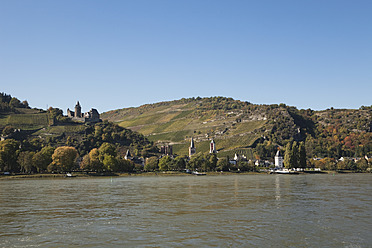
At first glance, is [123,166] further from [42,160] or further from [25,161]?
[25,161]

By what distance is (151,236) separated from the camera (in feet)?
93.1

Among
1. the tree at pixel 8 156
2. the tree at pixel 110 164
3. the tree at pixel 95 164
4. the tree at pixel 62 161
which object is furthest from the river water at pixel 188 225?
the tree at pixel 110 164

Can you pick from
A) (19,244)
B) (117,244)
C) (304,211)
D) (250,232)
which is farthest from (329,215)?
(19,244)

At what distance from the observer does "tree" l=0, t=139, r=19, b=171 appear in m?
150

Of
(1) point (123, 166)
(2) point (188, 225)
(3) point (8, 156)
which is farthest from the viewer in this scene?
(1) point (123, 166)

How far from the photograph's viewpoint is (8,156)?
152 meters

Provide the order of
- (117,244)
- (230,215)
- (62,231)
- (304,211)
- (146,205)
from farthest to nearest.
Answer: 1. (146,205)
2. (304,211)
3. (230,215)
4. (62,231)
5. (117,244)

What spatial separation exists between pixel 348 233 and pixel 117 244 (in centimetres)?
1816

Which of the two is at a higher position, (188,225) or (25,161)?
(25,161)

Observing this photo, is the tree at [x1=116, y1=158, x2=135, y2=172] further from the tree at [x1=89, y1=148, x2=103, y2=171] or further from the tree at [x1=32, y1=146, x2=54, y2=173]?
the tree at [x1=32, y1=146, x2=54, y2=173]

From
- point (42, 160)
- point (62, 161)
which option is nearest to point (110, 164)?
point (62, 161)

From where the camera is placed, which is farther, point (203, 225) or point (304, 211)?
point (304, 211)

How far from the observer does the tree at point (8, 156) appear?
149875 millimetres

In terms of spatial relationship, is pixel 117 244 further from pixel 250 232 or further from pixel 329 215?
pixel 329 215
